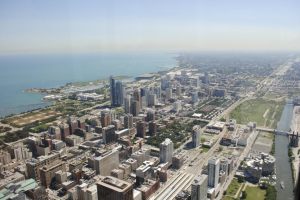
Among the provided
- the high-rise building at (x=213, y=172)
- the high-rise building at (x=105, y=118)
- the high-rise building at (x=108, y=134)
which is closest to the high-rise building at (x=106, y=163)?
the high-rise building at (x=108, y=134)

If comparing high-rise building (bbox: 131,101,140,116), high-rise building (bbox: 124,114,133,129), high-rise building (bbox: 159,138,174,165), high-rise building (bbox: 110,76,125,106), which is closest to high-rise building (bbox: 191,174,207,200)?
high-rise building (bbox: 159,138,174,165)

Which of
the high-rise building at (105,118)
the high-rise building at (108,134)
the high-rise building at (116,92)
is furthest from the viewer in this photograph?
the high-rise building at (116,92)

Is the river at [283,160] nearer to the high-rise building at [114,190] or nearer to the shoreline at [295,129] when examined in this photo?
the shoreline at [295,129]

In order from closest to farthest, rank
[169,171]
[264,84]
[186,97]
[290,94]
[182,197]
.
Answer: [182,197]
[169,171]
[290,94]
[186,97]
[264,84]

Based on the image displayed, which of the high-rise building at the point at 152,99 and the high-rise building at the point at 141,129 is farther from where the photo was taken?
the high-rise building at the point at 152,99

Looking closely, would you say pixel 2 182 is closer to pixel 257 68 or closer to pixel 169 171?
pixel 169 171

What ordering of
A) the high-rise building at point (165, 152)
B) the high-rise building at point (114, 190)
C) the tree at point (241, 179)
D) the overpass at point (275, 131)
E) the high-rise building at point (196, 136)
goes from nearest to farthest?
1. the high-rise building at point (114, 190)
2. the tree at point (241, 179)
3. the high-rise building at point (165, 152)
4. the high-rise building at point (196, 136)
5. the overpass at point (275, 131)

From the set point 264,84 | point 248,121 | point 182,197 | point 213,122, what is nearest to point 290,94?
point 264,84
